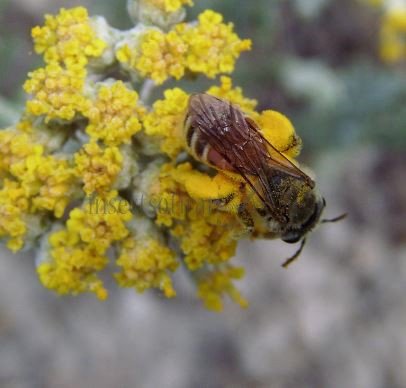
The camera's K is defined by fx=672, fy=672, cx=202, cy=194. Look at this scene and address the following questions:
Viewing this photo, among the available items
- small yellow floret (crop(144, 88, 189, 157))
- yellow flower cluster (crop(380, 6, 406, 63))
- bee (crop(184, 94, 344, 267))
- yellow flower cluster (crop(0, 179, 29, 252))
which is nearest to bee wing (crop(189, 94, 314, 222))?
bee (crop(184, 94, 344, 267))

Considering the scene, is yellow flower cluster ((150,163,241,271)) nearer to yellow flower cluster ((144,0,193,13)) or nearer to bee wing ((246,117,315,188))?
bee wing ((246,117,315,188))

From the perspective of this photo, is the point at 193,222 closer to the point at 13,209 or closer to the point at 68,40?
the point at 13,209

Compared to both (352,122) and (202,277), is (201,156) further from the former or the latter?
(352,122)

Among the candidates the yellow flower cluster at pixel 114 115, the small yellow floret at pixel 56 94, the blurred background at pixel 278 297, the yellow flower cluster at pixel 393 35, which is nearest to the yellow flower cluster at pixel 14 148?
the small yellow floret at pixel 56 94

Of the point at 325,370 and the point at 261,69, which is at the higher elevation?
the point at 261,69

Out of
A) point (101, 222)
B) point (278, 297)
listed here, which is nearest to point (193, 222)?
point (101, 222)

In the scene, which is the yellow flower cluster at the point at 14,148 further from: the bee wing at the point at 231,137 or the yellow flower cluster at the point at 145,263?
the bee wing at the point at 231,137

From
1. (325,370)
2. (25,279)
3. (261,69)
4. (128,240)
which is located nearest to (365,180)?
(261,69)
